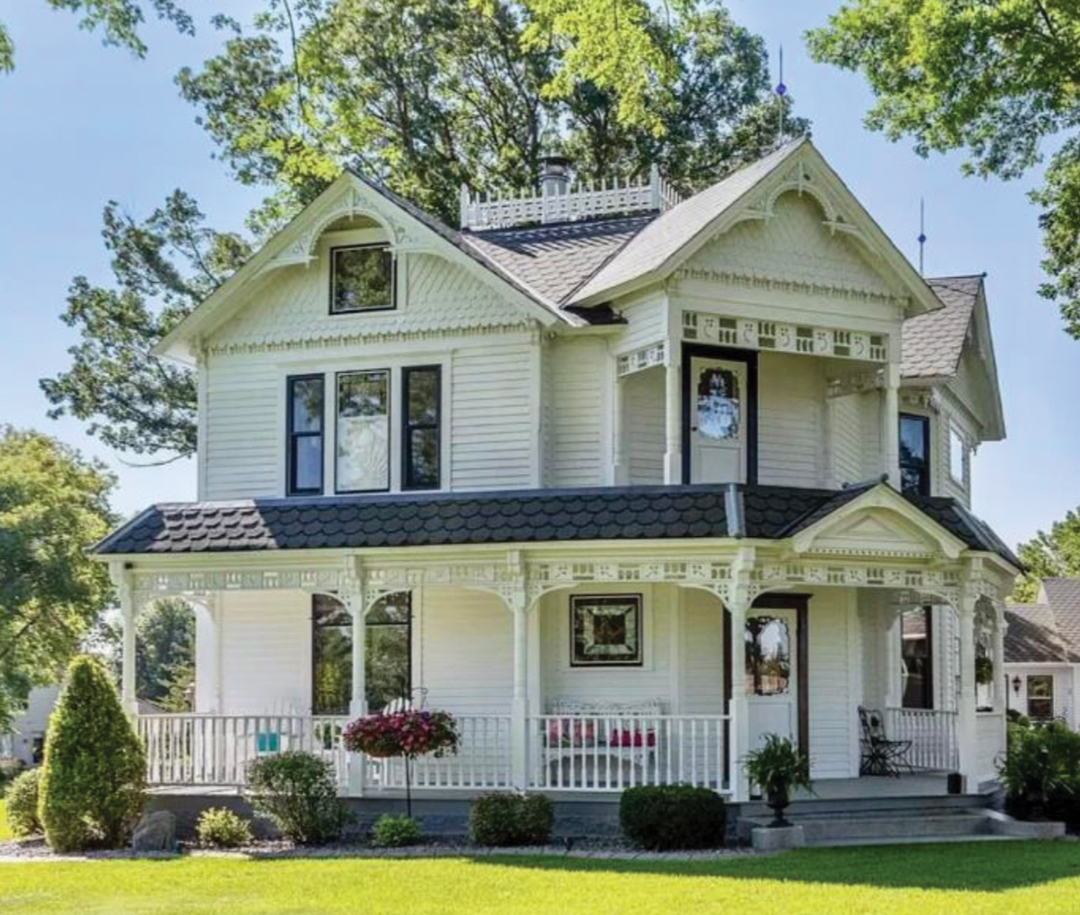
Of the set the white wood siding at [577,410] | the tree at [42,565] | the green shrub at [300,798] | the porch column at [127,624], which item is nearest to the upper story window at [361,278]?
the white wood siding at [577,410]

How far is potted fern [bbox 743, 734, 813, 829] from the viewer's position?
1573cm

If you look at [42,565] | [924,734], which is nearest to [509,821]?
[924,734]

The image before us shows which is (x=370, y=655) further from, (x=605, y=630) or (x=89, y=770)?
(x=89, y=770)

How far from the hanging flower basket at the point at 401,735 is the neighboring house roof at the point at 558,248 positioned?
6.13m

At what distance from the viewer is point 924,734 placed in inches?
836

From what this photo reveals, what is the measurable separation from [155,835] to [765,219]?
34.9ft

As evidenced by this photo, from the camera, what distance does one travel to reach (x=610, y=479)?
62.6 ft

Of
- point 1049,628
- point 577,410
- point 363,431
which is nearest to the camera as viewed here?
point 577,410

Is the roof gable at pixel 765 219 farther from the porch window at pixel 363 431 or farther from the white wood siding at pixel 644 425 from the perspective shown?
the porch window at pixel 363 431

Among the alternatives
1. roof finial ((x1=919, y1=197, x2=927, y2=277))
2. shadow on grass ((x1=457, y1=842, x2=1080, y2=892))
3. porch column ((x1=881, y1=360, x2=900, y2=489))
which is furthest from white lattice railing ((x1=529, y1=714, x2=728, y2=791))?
roof finial ((x1=919, y1=197, x2=927, y2=277))

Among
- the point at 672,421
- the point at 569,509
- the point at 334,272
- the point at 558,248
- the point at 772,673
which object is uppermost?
the point at 558,248

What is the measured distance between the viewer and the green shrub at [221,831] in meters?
16.9

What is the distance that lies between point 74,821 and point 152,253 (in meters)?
19.4

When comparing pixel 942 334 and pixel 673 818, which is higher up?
pixel 942 334
